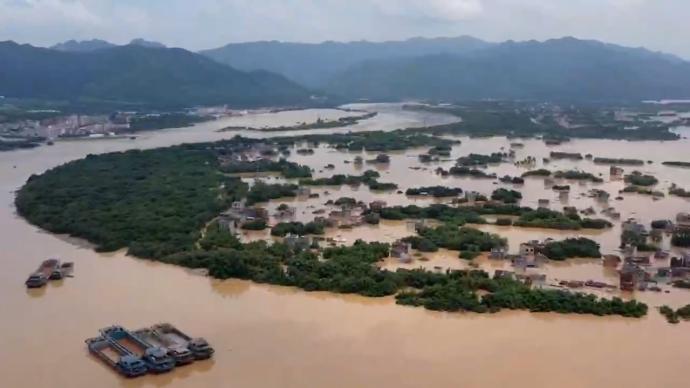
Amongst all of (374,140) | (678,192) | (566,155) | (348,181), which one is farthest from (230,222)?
(374,140)

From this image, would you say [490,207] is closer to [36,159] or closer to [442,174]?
[442,174]

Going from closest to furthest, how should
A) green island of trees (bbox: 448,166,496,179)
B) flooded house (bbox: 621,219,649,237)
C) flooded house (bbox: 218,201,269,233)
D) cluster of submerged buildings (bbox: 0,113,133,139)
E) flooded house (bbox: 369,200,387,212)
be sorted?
flooded house (bbox: 621,219,649,237) → flooded house (bbox: 218,201,269,233) → flooded house (bbox: 369,200,387,212) → green island of trees (bbox: 448,166,496,179) → cluster of submerged buildings (bbox: 0,113,133,139)

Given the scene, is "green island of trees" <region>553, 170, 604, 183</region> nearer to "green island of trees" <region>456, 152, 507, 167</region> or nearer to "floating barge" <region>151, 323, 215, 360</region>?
"green island of trees" <region>456, 152, 507, 167</region>

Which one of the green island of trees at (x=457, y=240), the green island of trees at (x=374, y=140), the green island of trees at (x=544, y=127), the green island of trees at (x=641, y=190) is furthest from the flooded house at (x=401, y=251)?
the green island of trees at (x=544, y=127)

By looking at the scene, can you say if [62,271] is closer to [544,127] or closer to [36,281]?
[36,281]

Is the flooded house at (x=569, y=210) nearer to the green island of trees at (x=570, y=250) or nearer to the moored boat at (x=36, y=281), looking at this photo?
the green island of trees at (x=570, y=250)

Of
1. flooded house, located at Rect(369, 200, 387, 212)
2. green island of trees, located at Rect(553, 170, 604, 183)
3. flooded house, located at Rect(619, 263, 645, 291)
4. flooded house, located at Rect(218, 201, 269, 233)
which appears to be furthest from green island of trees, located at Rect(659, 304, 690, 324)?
green island of trees, located at Rect(553, 170, 604, 183)

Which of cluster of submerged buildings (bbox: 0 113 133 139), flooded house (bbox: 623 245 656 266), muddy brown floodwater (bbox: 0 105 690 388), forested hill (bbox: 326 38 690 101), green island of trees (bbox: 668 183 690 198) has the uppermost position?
forested hill (bbox: 326 38 690 101)
